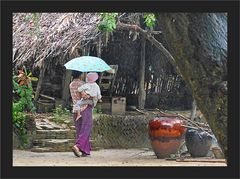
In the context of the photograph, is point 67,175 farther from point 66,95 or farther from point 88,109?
point 66,95

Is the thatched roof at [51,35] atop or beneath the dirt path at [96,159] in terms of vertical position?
atop

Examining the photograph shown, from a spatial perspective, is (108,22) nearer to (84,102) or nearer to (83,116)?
(84,102)

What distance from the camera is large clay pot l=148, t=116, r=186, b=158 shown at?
8672mm

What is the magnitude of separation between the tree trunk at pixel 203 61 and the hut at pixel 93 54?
698cm

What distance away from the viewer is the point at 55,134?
1003 centimetres

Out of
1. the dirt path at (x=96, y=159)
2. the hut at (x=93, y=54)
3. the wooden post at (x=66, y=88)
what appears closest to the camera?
the dirt path at (x=96, y=159)

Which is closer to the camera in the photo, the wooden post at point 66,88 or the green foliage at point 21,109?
the green foliage at point 21,109

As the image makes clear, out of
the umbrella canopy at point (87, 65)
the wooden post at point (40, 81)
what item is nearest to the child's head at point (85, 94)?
the umbrella canopy at point (87, 65)

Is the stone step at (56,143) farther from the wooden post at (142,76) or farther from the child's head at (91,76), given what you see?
the wooden post at (142,76)

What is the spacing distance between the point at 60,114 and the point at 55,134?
1.23 meters

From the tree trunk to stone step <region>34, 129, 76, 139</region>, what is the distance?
7.13m

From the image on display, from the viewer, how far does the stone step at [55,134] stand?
9.88 meters

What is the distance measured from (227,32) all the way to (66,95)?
8561 mm

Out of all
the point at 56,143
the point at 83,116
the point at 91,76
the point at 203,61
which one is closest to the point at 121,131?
the point at 56,143
